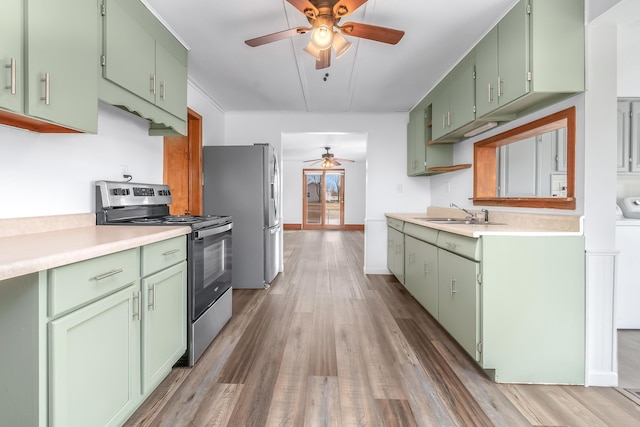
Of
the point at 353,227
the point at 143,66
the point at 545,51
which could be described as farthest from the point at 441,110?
the point at 353,227

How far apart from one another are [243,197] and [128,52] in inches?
81.2

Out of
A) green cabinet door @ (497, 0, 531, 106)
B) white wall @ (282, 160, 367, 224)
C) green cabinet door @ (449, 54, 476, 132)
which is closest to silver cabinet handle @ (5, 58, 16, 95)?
green cabinet door @ (497, 0, 531, 106)

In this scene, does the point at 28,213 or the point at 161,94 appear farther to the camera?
the point at 161,94

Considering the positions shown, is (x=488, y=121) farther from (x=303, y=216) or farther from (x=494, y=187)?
(x=303, y=216)

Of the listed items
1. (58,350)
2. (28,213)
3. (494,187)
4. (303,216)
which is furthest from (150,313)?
(303,216)

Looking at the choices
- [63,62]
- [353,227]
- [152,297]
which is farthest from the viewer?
[353,227]

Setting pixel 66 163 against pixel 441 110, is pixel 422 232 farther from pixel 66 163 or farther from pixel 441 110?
pixel 66 163

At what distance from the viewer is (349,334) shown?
8.13 ft

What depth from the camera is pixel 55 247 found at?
114 centimetres

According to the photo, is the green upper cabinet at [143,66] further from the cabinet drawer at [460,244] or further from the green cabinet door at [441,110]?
the green cabinet door at [441,110]

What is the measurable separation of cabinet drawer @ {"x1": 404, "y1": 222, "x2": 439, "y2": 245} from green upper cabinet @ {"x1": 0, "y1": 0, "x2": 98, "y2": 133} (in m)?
2.34

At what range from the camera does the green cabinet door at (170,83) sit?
218cm

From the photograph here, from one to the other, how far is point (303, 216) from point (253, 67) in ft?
26.4

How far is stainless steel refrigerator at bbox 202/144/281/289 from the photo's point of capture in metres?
3.73
